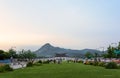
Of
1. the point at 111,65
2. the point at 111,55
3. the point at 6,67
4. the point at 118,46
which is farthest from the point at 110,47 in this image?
the point at 6,67

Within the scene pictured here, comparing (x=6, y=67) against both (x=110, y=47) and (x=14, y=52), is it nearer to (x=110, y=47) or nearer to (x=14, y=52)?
(x=110, y=47)

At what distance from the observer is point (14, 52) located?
574 feet

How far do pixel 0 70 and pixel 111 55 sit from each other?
98292 mm

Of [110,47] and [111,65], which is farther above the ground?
[110,47]

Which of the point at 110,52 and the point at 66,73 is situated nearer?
the point at 66,73

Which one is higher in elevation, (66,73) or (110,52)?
(110,52)

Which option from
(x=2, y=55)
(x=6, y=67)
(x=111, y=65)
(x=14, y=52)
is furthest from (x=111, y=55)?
(x=6, y=67)

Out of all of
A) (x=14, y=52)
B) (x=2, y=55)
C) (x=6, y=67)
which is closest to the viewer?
(x=6, y=67)

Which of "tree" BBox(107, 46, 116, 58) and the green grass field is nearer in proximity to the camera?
the green grass field

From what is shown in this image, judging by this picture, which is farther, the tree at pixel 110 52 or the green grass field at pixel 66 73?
the tree at pixel 110 52

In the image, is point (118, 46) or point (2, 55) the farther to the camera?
point (2, 55)

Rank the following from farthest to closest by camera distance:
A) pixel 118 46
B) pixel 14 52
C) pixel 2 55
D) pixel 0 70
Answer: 1. pixel 14 52
2. pixel 2 55
3. pixel 118 46
4. pixel 0 70

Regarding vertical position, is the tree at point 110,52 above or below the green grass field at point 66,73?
above

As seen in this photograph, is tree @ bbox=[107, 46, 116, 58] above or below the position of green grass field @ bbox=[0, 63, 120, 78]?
above
